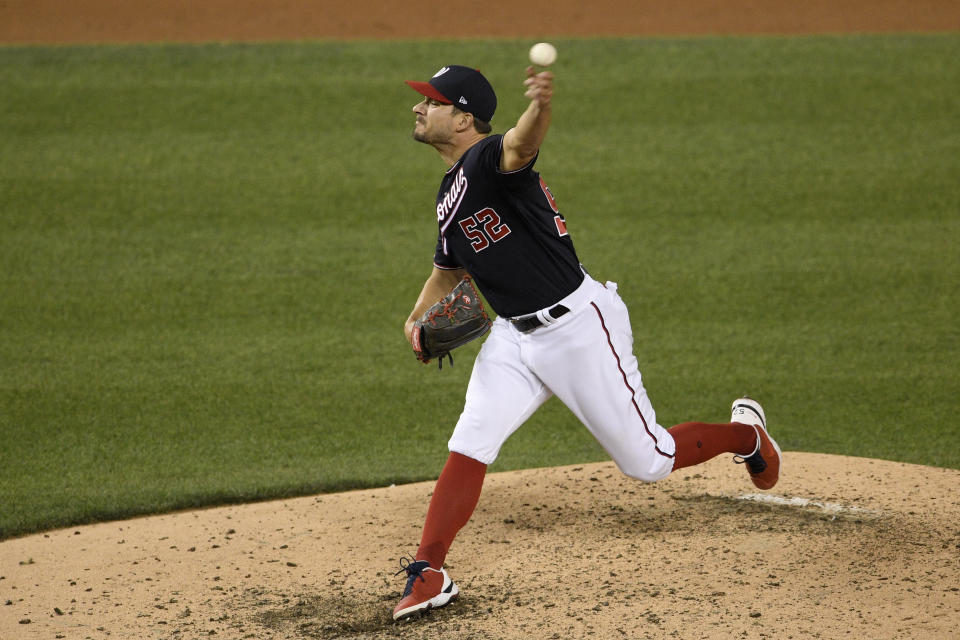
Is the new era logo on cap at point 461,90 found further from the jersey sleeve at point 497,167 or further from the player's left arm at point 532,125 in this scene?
the player's left arm at point 532,125

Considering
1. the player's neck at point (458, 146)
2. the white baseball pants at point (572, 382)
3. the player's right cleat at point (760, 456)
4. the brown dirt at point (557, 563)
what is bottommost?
the brown dirt at point (557, 563)

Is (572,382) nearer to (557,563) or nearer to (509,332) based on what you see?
(509,332)

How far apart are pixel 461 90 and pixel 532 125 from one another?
1.93ft

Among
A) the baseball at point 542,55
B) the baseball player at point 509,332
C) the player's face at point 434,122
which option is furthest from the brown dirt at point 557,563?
the baseball at point 542,55

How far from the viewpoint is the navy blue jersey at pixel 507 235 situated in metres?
3.48

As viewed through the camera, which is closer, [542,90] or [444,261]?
[542,90]

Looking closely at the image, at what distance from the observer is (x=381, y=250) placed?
786cm

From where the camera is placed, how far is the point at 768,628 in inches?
130

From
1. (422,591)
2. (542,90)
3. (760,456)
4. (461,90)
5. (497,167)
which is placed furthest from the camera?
(760,456)

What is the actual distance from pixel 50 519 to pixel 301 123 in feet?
17.4

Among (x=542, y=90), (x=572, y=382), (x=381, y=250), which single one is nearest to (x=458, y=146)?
(x=542, y=90)

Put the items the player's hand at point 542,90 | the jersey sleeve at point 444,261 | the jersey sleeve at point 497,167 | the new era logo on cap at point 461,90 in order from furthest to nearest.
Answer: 1. the jersey sleeve at point 444,261
2. the new era logo on cap at point 461,90
3. the jersey sleeve at point 497,167
4. the player's hand at point 542,90

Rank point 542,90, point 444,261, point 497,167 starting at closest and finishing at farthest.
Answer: point 542,90
point 497,167
point 444,261

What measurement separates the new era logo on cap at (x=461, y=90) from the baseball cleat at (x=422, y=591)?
1.52 m
